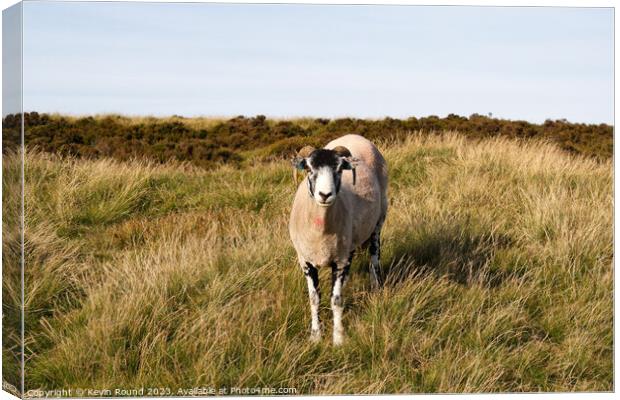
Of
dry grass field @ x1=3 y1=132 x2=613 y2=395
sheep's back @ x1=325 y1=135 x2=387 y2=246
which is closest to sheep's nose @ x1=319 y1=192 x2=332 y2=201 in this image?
sheep's back @ x1=325 y1=135 x2=387 y2=246

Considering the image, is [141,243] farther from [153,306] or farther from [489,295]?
[489,295]

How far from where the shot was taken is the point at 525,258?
7281 millimetres

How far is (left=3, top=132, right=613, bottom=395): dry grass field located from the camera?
5176 mm

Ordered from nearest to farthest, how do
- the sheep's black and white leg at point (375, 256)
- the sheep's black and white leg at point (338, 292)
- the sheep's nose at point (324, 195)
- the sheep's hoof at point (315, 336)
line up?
the sheep's nose at point (324, 195) → the sheep's hoof at point (315, 336) → the sheep's black and white leg at point (338, 292) → the sheep's black and white leg at point (375, 256)

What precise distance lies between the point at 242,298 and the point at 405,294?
1.46 metres

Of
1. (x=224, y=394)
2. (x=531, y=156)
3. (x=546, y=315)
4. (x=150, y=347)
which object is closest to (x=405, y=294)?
(x=546, y=315)

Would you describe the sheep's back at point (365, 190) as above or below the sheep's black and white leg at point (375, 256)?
above

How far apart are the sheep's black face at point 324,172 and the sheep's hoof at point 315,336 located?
1.31 metres

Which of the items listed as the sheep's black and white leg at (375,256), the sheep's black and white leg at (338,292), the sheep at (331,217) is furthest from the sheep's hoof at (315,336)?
the sheep's black and white leg at (375,256)

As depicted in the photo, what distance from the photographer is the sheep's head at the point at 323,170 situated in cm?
473

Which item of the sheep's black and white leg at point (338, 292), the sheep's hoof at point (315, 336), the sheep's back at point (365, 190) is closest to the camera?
the sheep's hoof at point (315, 336)

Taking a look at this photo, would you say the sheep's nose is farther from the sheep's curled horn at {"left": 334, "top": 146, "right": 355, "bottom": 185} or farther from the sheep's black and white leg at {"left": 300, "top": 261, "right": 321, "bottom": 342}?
the sheep's black and white leg at {"left": 300, "top": 261, "right": 321, "bottom": 342}

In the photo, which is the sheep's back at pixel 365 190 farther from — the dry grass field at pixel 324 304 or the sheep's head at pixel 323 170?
the sheep's head at pixel 323 170

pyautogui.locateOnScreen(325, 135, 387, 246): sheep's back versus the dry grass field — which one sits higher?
pyautogui.locateOnScreen(325, 135, 387, 246): sheep's back
